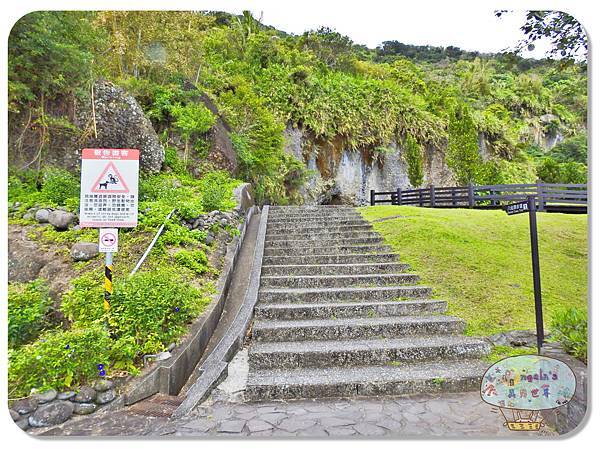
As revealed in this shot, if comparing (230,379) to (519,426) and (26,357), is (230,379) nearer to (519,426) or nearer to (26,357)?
(26,357)

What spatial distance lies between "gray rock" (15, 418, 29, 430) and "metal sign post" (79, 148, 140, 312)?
1.43m

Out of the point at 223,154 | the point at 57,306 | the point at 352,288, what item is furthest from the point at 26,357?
the point at 223,154

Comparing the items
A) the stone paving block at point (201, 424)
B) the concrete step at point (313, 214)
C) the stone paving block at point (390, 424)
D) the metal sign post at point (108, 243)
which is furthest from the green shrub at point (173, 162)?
the stone paving block at point (390, 424)

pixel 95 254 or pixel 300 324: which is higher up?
pixel 95 254

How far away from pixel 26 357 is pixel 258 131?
29.8ft

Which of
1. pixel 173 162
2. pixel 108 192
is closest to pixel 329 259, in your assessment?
pixel 108 192

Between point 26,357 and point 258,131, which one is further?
point 258,131

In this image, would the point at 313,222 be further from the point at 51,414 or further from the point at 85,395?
the point at 51,414

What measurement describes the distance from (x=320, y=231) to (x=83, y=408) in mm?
4759

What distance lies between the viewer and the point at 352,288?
16.3 feet

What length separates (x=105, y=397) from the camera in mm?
2977

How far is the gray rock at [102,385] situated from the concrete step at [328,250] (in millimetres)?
3393

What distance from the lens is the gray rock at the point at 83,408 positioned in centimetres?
289

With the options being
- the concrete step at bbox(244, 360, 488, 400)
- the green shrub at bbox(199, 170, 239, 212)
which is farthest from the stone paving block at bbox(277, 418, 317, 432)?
the green shrub at bbox(199, 170, 239, 212)
